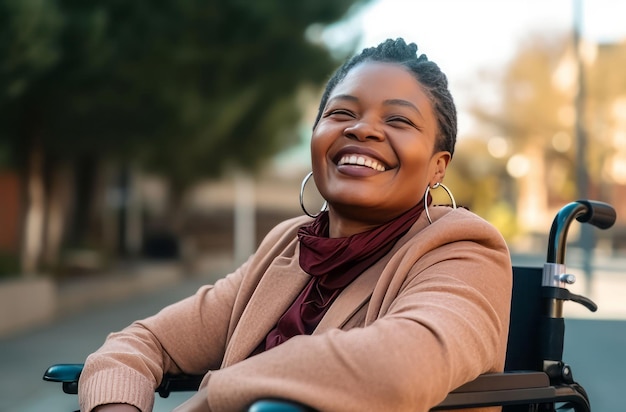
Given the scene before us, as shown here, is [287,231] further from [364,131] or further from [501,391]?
[501,391]

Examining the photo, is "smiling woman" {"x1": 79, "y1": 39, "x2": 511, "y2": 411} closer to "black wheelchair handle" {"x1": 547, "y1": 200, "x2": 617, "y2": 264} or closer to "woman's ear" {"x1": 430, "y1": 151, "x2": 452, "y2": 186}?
"woman's ear" {"x1": 430, "y1": 151, "x2": 452, "y2": 186}

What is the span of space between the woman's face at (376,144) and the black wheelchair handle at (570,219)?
476 mm

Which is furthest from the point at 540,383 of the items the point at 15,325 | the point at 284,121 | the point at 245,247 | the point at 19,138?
the point at 245,247

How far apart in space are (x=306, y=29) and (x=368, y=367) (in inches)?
513

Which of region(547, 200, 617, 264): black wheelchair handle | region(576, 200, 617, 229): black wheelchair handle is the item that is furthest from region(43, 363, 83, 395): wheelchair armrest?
region(576, 200, 617, 229): black wheelchair handle

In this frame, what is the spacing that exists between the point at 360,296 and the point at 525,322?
2.00ft

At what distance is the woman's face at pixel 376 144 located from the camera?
7.38ft

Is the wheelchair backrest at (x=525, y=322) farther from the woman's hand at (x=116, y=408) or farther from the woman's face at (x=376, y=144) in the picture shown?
the woman's hand at (x=116, y=408)

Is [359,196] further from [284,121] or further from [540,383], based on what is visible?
[284,121]

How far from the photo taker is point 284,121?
72.1 ft

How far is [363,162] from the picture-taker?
7.38ft

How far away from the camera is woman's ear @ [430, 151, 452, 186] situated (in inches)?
92.6

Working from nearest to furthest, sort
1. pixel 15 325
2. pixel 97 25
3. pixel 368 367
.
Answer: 1. pixel 368 367
2. pixel 97 25
3. pixel 15 325

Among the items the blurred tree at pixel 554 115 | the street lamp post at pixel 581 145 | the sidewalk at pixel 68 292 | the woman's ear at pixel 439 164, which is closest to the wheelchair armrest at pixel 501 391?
the woman's ear at pixel 439 164
